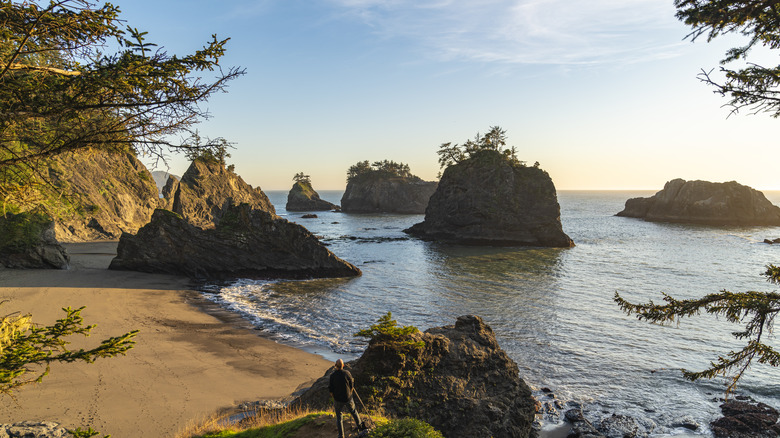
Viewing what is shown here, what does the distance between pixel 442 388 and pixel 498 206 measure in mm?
53086

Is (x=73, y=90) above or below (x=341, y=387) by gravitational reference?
above

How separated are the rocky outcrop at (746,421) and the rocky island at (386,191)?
11855 centimetres

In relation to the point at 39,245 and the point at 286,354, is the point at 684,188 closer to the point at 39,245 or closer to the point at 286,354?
the point at 286,354

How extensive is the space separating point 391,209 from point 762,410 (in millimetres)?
122246

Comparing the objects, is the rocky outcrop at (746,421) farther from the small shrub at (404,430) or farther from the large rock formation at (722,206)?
the large rock formation at (722,206)

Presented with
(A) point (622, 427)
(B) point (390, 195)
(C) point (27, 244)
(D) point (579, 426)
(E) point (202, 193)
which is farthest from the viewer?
(B) point (390, 195)

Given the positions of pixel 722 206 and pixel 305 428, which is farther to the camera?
pixel 722 206

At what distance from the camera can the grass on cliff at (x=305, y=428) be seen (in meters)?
7.23

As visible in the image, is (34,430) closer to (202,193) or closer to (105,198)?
(105,198)

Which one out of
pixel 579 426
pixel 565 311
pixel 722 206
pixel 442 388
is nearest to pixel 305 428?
pixel 442 388

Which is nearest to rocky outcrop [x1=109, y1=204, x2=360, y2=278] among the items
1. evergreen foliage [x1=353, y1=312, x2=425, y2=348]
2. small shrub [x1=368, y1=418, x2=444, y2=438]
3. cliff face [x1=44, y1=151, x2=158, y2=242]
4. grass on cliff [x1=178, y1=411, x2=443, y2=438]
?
cliff face [x1=44, y1=151, x2=158, y2=242]

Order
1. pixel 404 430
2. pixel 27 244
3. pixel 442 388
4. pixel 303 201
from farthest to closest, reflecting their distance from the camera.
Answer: pixel 303 201, pixel 27 244, pixel 442 388, pixel 404 430

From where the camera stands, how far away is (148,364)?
15.0m

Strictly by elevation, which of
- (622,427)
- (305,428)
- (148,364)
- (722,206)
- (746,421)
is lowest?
(622,427)
